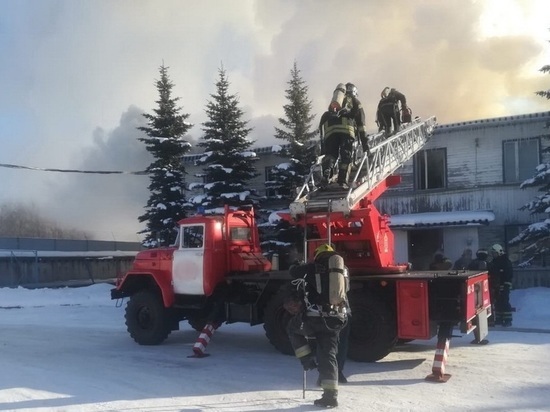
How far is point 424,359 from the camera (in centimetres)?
848

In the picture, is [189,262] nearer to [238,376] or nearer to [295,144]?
[238,376]

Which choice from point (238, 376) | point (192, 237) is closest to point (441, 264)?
point (192, 237)

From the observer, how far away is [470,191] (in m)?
18.6

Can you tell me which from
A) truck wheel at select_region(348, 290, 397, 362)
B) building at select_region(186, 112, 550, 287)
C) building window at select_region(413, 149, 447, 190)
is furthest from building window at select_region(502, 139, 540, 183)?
truck wheel at select_region(348, 290, 397, 362)

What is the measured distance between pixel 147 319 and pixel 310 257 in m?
3.28

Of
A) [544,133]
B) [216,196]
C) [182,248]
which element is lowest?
[182,248]

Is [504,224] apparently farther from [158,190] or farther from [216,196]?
[158,190]

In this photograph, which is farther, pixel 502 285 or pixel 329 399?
pixel 502 285

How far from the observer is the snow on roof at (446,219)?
17391mm

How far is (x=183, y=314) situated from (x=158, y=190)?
37.5ft

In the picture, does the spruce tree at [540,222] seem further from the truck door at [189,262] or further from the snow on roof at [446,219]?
the truck door at [189,262]

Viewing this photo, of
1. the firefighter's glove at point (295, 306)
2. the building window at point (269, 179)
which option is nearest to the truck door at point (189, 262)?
the firefighter's glove at point (295, 306)

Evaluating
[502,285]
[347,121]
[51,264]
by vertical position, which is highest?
[347,121]

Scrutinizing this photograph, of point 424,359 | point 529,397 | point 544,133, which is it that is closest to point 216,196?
point 544,133
